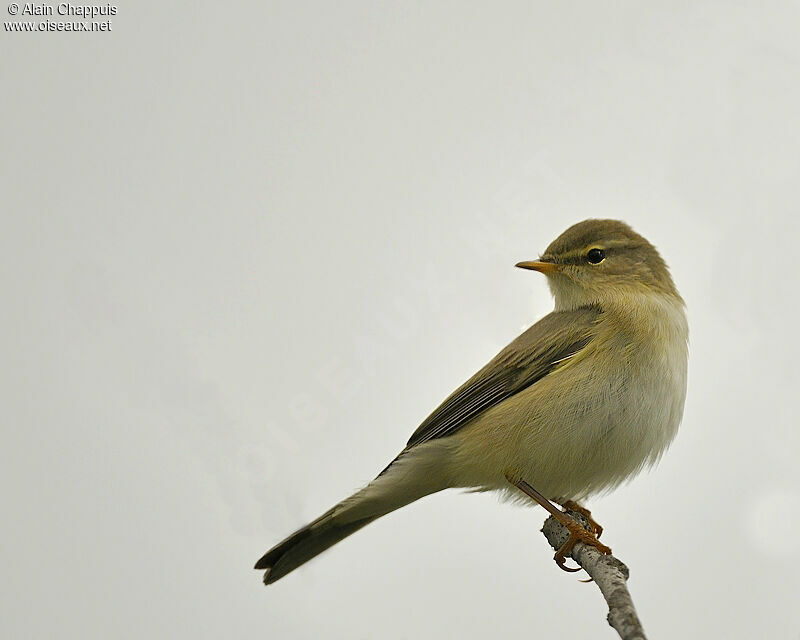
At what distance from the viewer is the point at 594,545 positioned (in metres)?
5.52

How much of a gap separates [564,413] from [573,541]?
2.76 feet

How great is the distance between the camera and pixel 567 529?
19.5ft

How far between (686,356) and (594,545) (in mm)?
1751

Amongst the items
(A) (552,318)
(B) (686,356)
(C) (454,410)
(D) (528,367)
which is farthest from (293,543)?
(B) (686,356)

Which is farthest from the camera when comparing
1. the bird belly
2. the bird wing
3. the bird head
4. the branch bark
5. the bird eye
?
the bird eye

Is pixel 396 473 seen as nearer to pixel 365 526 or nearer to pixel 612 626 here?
pixel 365 526

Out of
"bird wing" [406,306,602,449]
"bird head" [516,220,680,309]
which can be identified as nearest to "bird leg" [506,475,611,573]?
"bird wing" [406,306,602,449]

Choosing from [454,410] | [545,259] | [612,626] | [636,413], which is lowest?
[612,626]

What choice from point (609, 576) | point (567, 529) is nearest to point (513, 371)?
point (567, 529)

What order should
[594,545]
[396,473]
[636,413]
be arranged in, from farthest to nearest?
[396,473] < [636,413] < [594,545]

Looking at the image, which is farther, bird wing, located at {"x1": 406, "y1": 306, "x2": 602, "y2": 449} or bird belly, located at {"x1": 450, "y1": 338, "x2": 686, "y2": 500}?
bird wing, located at {"x1": 406, "y1": 306, "x2": 602, "y2": 449}

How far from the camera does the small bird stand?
237 inches

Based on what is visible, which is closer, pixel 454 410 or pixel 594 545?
pixel 594 545

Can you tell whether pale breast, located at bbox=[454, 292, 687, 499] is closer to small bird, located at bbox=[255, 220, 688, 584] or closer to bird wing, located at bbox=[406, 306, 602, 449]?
small bird, located at bbox=[255, 220, 688, 584]
